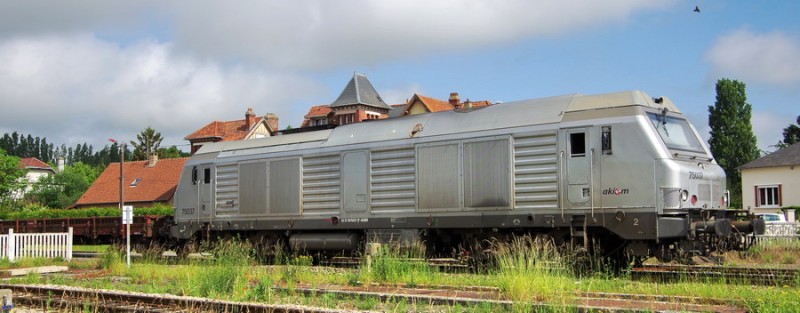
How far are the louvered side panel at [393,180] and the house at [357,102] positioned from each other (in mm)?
59923

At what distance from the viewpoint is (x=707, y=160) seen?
1484 centimetres

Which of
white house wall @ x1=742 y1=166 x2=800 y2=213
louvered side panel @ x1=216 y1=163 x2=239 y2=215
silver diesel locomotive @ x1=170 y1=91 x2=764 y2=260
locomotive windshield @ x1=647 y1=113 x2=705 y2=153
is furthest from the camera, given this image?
white house wall @ x1=742 y1=166 x2=800 y2=213

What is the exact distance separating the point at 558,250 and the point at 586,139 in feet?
7.17

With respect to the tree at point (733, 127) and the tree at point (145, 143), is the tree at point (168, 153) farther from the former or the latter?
the tree at point (733, 127)

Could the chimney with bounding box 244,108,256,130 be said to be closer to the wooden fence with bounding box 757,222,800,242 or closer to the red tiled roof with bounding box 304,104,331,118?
the red tiled roof with bounding box 304,104,331,118

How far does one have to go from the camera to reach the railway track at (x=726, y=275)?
41.1ft

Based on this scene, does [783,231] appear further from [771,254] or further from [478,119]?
[478,119]

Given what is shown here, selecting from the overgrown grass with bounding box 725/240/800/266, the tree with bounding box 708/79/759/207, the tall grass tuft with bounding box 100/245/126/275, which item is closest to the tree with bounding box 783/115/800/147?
the tree with bounding box 708/79/759/207

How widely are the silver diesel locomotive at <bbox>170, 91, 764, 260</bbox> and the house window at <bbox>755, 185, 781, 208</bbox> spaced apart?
34490 millimetres

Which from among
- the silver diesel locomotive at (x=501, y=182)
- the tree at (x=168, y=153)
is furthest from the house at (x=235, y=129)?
the silver diesel locomotive at (x=501, y=182)

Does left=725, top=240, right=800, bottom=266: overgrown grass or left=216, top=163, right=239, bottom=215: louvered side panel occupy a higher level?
left=216, top=163, right=239, bottom=215: louvered side panel

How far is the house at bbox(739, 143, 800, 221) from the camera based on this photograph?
44531 millimetres

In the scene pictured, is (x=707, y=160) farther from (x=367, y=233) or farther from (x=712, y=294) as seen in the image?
(x=367, y=233)

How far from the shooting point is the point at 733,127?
7025cm
